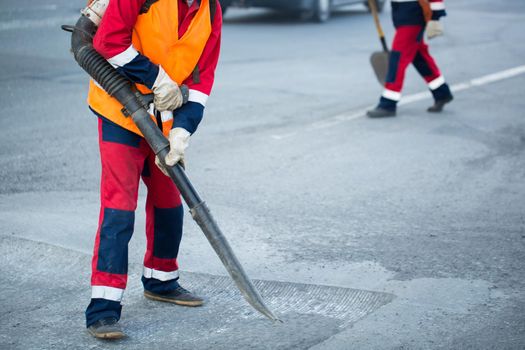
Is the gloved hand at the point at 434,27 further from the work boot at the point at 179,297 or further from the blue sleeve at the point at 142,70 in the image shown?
the blue sleeve at the point at 142,70

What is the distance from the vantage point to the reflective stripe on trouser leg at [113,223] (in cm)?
397

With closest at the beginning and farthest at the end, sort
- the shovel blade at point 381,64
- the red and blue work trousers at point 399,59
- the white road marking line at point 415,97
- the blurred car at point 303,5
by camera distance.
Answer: the white road marking line at point 415,97 → the red and blue work trousers at point 399,59 → the shovel blade at point 381,64 → the blurred car at point 303,5

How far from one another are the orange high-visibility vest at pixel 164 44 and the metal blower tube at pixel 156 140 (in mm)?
73

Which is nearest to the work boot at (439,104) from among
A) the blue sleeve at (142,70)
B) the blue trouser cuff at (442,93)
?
the blue trouser cuff at (442,93)

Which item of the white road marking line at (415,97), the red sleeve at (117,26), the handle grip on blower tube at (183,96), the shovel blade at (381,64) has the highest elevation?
the red sleeve at (117,26)

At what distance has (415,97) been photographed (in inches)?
394

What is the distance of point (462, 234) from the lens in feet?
18.2

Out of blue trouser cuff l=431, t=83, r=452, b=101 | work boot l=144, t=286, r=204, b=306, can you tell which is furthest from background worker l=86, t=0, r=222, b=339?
blue trouser cuff l=431, t=83, r=452, b=101

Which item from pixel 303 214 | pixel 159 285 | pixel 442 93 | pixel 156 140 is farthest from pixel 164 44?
pixel 442 93

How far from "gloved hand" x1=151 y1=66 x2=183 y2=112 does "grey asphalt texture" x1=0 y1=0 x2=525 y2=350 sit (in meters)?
1.03

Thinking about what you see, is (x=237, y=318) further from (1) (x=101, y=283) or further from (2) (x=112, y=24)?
(2) (x=112, y=24)

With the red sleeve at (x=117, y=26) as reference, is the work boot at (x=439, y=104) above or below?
below

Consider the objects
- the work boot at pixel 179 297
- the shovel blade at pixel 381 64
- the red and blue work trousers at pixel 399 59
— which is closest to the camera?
the work boot at pixel 179 297

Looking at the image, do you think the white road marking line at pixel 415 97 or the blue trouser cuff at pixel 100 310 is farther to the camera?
the white road marking line at pixel 415 97
